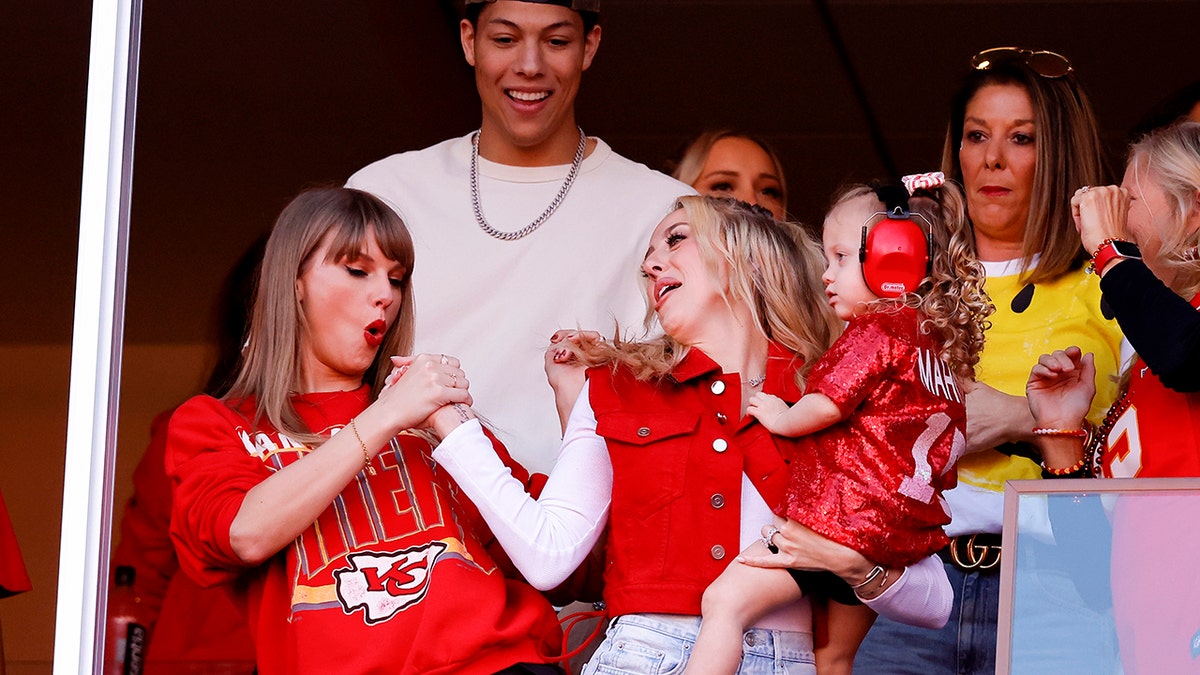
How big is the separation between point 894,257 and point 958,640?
2.52ft

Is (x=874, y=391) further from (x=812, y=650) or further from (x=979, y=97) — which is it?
(x=979, y=97)

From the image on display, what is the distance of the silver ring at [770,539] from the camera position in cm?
234

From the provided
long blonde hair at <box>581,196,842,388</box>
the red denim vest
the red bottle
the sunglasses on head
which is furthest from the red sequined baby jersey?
the red bottle

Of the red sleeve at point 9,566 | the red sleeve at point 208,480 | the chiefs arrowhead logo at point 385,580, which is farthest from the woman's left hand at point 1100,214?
the red sleeve at point 9,566

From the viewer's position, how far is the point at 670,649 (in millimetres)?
Result: 2318

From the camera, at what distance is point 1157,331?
7.59 ft

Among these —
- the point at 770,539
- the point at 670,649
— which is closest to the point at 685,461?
the point at 770,539

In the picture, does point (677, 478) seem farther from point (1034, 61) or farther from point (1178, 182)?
point (1034, 61)

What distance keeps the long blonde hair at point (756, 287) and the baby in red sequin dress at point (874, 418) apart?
0.49 ft

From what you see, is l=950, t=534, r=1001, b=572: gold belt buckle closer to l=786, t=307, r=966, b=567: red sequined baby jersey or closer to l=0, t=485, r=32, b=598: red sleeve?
l=786, t=307, r=966, b=567: red sequined baby jersey

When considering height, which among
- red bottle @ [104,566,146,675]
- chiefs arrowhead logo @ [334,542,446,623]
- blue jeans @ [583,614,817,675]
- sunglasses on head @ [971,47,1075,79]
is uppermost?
sunglasses on head @ [971,47,1075,79]

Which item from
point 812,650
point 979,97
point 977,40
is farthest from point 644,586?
point 977,40

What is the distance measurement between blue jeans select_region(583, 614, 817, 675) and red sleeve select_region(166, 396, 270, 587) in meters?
0.60

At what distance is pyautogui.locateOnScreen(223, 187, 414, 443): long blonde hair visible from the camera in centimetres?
264
